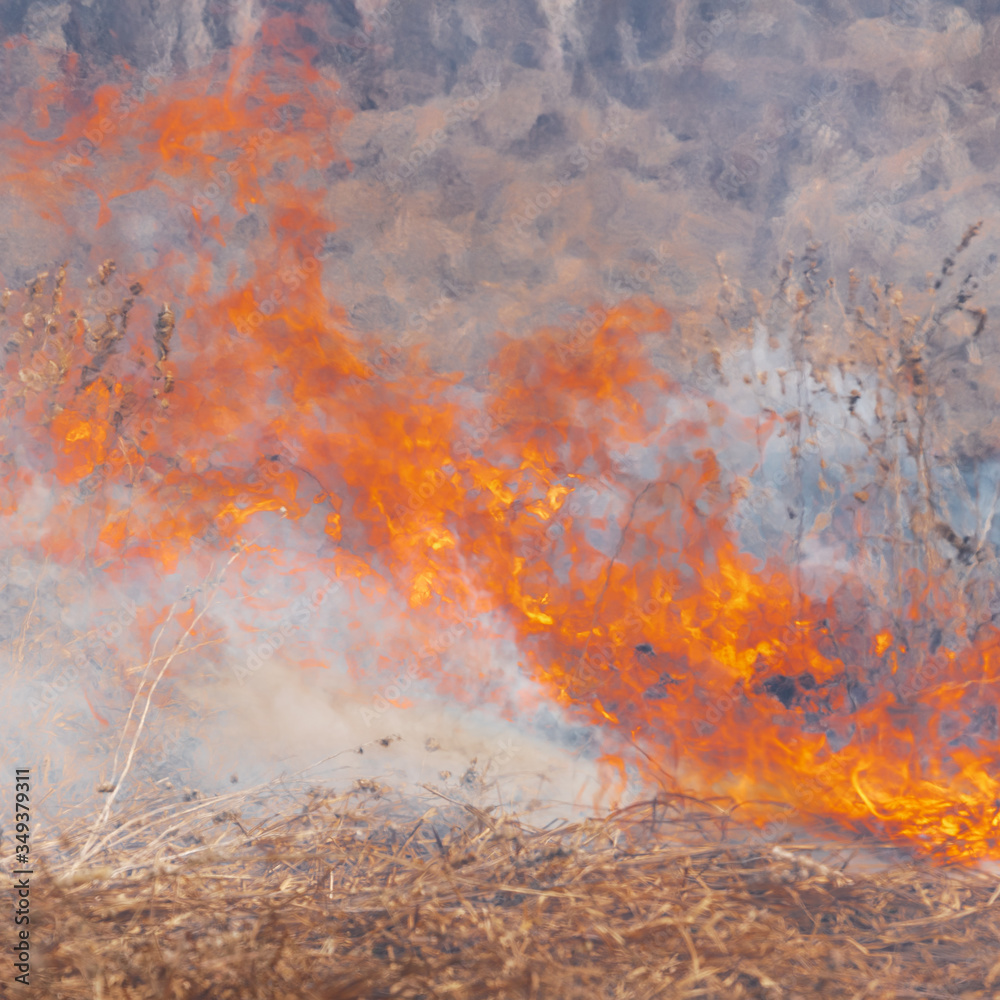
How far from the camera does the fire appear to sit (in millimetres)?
2869

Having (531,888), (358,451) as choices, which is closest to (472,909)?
(531,888)

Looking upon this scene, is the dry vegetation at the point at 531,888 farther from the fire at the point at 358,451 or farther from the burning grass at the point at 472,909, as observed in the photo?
the fire at the point at 358,451

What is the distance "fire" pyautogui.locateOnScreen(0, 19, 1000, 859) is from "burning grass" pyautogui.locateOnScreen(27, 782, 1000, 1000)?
0.37 m

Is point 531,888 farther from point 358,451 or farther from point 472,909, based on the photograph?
point 358,451

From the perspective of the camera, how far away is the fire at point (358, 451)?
2869 mm

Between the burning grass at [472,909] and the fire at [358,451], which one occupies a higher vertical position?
the fire at [358,451]

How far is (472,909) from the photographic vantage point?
236 centimetres

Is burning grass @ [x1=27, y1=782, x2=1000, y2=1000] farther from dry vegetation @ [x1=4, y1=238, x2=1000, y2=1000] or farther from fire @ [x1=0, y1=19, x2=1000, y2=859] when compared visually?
fire @ [x1=0, y1=19, x2=1000, y2=859]

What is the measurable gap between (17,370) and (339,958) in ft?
7.99

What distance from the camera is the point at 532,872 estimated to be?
2623 millimetres

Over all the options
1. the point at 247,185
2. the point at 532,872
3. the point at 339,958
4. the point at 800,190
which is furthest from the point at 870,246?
the point at 339,958

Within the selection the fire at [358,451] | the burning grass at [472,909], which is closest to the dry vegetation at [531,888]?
the burning grass at [472,909]

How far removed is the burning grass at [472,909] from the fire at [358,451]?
367 millimetres

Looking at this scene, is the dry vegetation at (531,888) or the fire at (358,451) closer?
the dry vegetation at (531,888)
